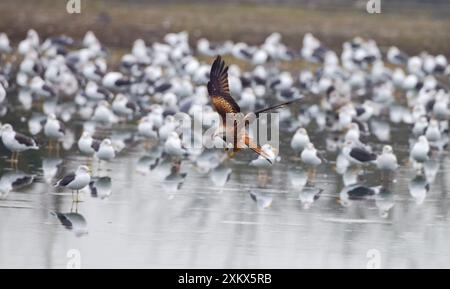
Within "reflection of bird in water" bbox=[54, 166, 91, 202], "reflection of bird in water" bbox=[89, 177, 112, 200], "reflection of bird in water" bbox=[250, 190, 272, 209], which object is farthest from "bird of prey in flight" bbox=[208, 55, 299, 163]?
"reflection of bird in water" bbox=[89, 177, 112, 200]

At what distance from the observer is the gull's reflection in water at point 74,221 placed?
15141 millimetres

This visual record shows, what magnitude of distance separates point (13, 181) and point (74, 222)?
272 cm

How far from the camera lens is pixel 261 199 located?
703 inches

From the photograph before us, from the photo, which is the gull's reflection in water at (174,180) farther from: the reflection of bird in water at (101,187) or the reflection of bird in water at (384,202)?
the reflection of bird in water at (384,202)

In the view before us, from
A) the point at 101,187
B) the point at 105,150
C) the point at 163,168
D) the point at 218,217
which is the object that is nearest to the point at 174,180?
the point at 163,168

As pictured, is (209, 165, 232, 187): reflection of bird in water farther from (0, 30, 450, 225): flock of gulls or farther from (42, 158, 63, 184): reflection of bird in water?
(42, 158, 63, 184): reflection of bird in water

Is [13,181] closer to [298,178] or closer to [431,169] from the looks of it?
[298,178]

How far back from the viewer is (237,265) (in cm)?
1378

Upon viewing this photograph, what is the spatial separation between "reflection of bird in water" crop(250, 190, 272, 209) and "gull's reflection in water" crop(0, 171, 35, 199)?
3425 mm

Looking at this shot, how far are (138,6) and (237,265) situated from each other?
111 ft

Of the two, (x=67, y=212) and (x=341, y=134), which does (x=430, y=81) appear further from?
(x=67, y=212)

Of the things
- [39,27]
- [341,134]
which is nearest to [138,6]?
[39,27]

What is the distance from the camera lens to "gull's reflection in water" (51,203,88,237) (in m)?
15.1

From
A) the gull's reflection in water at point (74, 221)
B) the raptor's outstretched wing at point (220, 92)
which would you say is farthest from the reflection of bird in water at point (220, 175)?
the raptor's outstretched wing at point (220, 92)
